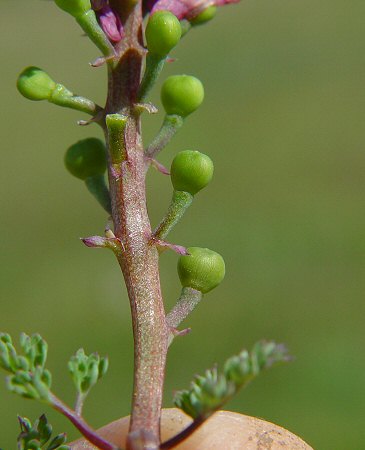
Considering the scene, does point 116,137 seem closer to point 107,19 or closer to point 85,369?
point 107,19

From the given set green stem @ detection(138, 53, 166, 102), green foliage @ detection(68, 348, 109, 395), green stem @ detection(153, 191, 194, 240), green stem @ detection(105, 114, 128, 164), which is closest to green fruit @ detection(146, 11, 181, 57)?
green stem @ detection(138, 53, 166, 102)

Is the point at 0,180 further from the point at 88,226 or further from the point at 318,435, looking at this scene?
the point at 318,435

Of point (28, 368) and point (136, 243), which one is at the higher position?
point (136, 243)

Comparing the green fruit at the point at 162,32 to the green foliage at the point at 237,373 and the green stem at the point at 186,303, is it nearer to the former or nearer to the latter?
the green stem at the point at 186,303

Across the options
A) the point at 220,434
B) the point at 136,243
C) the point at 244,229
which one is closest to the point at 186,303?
the point at 136,243

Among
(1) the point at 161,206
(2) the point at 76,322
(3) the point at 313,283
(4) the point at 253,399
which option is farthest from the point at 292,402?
(1) the point at 161,206

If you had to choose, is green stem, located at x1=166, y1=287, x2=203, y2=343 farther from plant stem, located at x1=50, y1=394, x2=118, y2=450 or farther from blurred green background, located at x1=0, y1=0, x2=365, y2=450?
blurred green background, located at x1=0, y1=0, x2=365, y2=450

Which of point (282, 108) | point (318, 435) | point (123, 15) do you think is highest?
point (282, 108)

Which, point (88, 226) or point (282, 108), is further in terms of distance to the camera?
point (282, 108)
